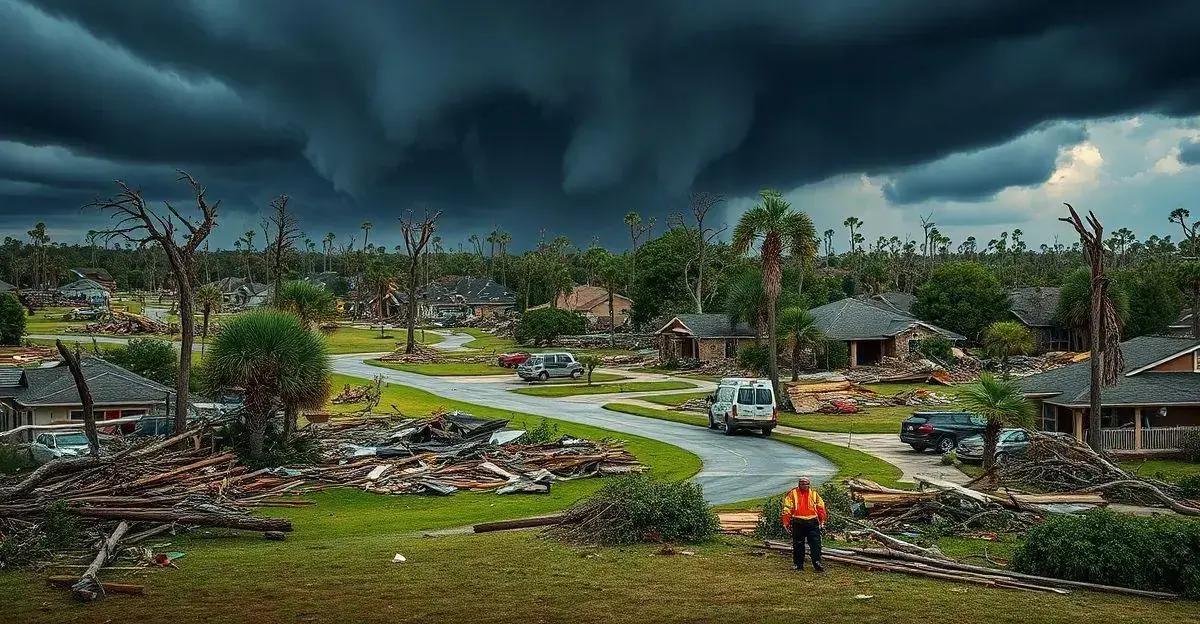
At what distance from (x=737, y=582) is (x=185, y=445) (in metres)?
22.3

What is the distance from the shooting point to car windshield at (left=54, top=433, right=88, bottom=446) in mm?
33156

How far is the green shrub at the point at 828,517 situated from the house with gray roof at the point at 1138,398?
64.9ft

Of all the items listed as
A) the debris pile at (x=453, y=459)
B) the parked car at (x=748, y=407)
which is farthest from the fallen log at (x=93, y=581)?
the parked car at (x=748, y=407)

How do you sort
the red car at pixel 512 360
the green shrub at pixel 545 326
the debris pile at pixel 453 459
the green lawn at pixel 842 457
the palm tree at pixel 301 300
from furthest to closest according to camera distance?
1. the green shrub at pixel 545 326
2. the red car at pixel 512 360
3. the palm tree at pixel 301 300
4. the green lawn at pixel 842 457
5. the debris pile at pixel 453 459

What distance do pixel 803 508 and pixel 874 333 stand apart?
63.6m

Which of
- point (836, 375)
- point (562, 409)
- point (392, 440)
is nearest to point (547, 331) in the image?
point (836, 375)

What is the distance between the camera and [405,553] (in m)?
18.2

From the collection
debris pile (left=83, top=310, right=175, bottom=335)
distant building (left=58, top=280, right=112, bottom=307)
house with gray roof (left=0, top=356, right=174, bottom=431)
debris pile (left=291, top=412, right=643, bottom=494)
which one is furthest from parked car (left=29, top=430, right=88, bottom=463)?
distant building (left=58, top=280, right=112, bottom=307)

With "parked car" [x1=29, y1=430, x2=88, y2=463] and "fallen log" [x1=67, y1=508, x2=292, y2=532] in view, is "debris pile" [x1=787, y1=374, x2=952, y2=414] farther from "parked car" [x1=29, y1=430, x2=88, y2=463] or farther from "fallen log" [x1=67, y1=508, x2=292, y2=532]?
"fallen log" [x1=67, y1=508, x2=292, y2=532]

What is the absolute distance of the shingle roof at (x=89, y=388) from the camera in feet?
128

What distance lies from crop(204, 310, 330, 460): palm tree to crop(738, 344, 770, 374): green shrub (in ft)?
138

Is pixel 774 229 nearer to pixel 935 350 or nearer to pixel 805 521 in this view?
pixel 935 350

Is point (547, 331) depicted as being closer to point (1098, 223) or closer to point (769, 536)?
point (1098, 223)

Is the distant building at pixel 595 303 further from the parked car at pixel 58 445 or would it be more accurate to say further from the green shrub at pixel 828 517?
the green shrub at pixel 828 517
